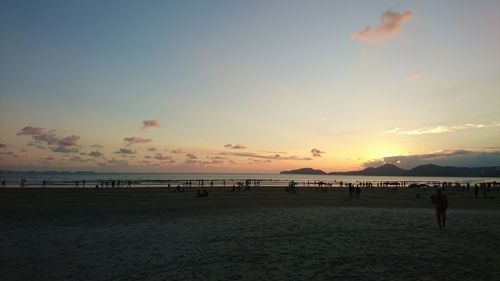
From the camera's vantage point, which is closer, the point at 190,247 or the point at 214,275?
the point at 214,275

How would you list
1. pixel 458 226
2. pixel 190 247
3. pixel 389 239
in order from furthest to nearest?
pixel 458 226
pixel 389 239
pixel 190 247

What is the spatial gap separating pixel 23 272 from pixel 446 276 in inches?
451

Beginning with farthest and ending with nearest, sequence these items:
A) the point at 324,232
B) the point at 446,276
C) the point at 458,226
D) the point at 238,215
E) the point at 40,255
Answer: the point at 238,215
the point at 458,226
the point at 324,232
the point at 40,255
the point at 446,276

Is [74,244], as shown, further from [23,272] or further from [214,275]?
[214,275]

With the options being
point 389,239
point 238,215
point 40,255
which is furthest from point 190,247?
point 238,215

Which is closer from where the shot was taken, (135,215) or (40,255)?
(40,255)

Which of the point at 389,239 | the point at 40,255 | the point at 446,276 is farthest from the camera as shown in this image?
the point at 389,239

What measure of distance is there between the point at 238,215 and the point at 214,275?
13958 millimetres

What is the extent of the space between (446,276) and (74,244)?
501 inches

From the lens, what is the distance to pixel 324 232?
1695cm

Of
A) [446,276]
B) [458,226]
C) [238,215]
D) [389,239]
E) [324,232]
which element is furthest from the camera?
[238,215]

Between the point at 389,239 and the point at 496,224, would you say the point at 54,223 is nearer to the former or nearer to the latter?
the point at 389,239

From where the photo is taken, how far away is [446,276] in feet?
32.0

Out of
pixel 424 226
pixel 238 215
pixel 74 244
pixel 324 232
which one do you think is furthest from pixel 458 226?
pixel 74 244
